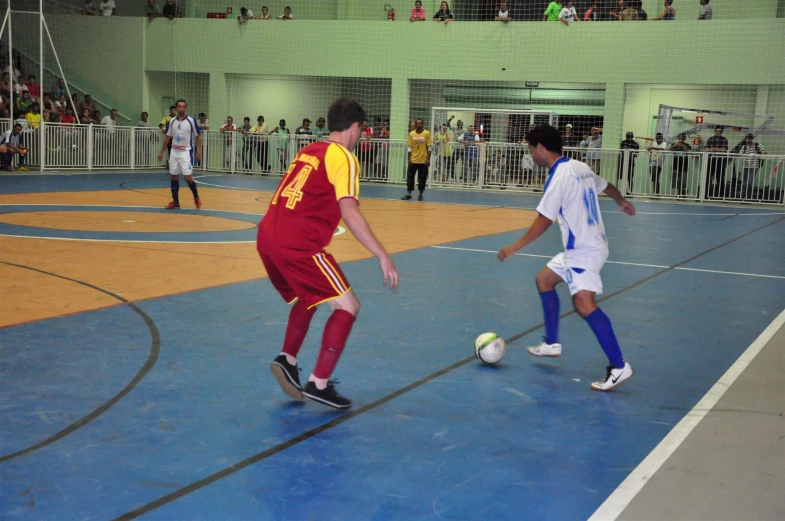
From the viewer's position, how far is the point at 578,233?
19.2 feet

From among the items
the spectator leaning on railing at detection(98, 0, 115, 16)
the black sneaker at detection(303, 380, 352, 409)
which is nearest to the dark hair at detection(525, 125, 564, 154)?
the black sneaker at detection(303, 380, 352, 409)

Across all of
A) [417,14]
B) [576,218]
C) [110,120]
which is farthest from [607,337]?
[110,120]

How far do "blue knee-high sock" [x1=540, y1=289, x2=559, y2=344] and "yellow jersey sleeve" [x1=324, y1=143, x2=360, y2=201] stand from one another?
2.23 m

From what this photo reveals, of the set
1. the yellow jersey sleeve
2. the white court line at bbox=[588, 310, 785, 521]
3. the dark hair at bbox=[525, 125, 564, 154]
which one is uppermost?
the dark hair at bbox=[525, 125, 564, 154]

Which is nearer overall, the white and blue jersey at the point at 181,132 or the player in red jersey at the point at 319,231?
the player in red jersey at the point at 319,231

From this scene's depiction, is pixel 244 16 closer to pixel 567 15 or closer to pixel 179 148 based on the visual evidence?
pixel 567 15

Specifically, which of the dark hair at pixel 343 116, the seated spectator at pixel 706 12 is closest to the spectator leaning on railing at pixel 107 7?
the seated spectator at pixel 706 12

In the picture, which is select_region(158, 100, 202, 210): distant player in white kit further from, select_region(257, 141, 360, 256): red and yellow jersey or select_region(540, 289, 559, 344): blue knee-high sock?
select_region(257, 141, 360, 256): red and yellow jersey

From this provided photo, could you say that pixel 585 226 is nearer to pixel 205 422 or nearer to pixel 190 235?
pixel 205 422

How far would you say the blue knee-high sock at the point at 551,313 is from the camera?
6.48 metres

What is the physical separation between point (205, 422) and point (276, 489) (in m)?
1.04

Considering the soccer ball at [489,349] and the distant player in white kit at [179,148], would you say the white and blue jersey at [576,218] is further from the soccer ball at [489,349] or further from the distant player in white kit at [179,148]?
the distant player in white kit at [179,148]

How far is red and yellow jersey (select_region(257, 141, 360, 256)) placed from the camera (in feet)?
16.1

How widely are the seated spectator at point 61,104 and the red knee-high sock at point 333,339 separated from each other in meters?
25.1
